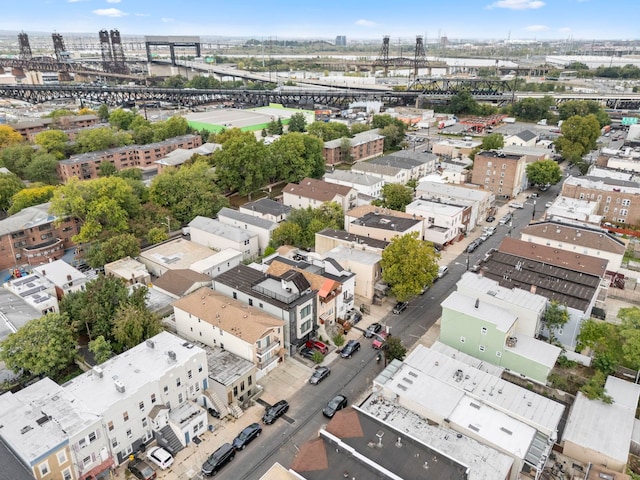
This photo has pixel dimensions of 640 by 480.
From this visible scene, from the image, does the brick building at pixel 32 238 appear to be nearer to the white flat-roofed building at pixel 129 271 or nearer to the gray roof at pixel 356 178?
the white flat-roofed building at pixel 129 271

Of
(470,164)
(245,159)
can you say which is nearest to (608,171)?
(470,164)

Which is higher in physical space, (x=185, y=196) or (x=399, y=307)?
(x=185, y=196)

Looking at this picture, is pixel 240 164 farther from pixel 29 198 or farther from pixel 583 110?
pixel 583 110

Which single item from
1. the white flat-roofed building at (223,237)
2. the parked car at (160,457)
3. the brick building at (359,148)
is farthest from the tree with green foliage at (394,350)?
the brick building at (359,148)

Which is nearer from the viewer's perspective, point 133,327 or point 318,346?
point 133,327

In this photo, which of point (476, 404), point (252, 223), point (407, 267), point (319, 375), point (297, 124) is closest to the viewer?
point (476, 404)

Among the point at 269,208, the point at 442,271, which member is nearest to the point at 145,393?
the point at 442,271
